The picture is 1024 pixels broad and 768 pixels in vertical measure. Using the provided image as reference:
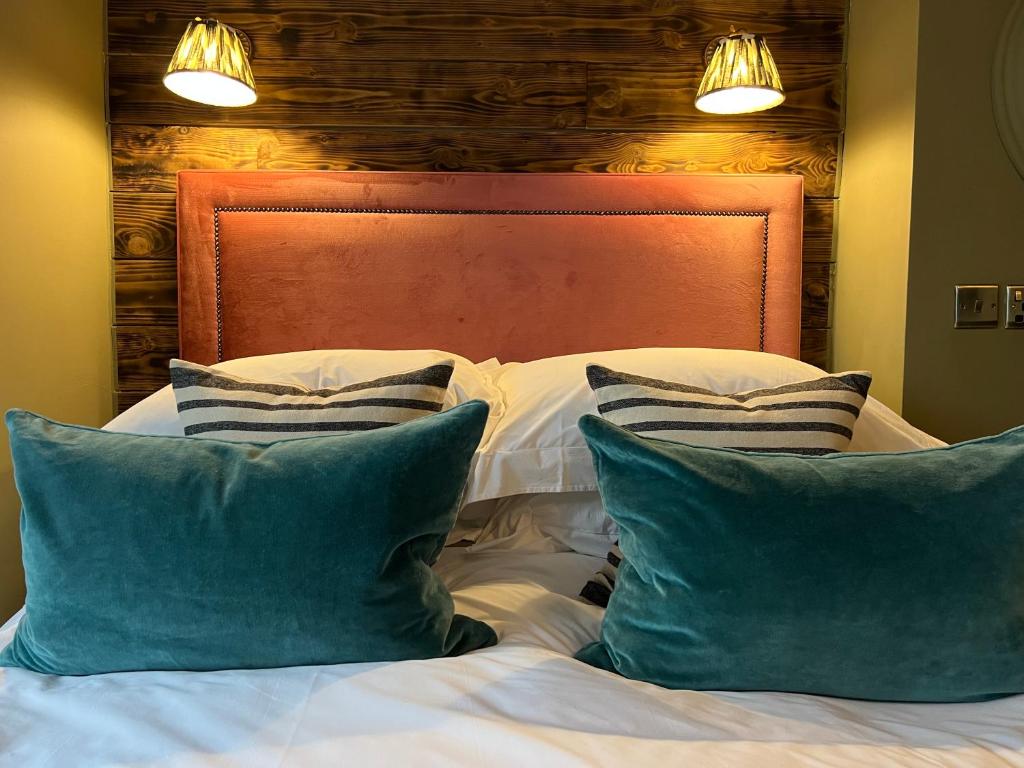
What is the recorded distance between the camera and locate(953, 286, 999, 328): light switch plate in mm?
1812

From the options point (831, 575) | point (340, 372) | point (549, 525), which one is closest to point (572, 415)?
point (549, 525)

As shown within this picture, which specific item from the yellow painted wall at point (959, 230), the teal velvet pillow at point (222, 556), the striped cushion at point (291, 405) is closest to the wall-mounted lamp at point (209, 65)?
the striped cushion at point (291, 405)

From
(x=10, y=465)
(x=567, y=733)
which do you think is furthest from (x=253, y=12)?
(x=567, y=733)

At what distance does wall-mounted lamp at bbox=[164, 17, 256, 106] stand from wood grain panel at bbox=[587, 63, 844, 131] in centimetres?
89

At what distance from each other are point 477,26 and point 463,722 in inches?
70.1

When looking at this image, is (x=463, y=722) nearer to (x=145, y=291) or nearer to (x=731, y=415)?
(x=731, y=415)

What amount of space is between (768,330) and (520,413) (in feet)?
2.78

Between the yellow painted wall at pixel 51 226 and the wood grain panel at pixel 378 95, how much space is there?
13 centimetres

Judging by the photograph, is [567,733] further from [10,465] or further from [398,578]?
[10,465]

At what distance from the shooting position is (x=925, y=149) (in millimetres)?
1768

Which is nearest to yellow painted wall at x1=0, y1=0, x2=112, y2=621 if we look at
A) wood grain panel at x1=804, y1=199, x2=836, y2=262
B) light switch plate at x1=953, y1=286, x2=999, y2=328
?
wood grain panel at x1=804, y1=199, x2=836, y2=262

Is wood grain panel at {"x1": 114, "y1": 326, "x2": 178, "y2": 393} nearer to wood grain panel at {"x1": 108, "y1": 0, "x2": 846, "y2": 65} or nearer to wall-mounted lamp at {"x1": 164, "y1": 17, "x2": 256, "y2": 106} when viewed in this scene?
wall-mounted lamp at {"x1": 164, "y1": 17, "x2": 256, "y2": 106}

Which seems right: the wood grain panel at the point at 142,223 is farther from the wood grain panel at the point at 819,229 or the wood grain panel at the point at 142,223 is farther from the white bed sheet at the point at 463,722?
the wood grain panel at the point at 819,229

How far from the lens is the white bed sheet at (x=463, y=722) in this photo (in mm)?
766
